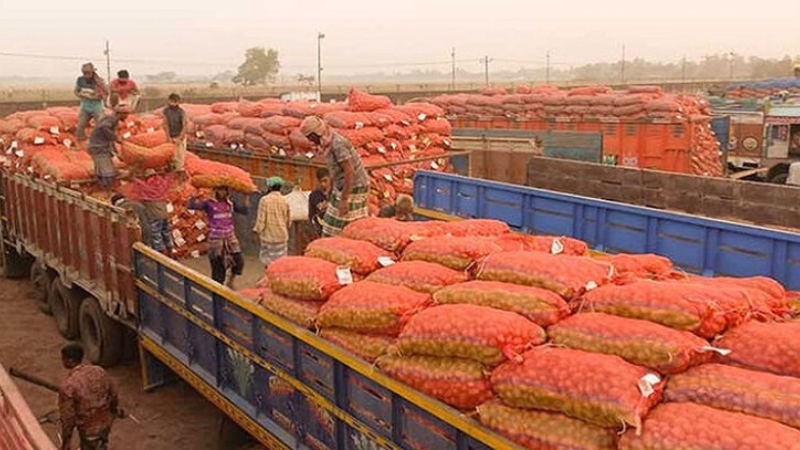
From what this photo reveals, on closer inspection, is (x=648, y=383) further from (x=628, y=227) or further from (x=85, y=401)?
(x=628, y=227)

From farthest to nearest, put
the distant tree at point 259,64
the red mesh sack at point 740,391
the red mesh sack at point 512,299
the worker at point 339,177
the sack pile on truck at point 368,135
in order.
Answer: the distant tree at point 259,64 → the sack pile on truck at point 368,135 → the worker at point 339,177 → the red mesh sack at point 512,299 → the red mesh sack at point 740,391

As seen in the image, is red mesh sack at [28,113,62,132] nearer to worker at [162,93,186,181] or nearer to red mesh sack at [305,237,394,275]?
worker at [162,93,186,181]

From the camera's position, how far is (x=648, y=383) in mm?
2811

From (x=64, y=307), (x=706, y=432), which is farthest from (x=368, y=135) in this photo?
(x=706, y=432)

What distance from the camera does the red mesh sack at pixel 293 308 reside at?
425 cm

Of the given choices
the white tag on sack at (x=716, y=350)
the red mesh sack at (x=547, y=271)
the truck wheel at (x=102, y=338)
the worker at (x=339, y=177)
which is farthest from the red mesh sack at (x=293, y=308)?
the truck wheel at (x=102, y=338)

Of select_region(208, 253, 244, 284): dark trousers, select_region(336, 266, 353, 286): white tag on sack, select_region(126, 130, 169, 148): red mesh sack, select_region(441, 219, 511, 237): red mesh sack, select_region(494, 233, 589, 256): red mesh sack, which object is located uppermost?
select_region(126, 130, 169, 148): red mesh sack

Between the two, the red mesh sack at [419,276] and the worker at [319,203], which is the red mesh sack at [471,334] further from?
the worker at [319,203]

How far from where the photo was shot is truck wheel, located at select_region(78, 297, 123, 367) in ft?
23.6

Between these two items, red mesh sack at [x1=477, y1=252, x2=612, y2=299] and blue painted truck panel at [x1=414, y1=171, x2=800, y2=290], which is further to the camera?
blue painted truck panel at [x1=414, y1=171, x2=800, y2=290]

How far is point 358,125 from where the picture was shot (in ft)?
34.7

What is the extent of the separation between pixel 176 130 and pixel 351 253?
16.9ft

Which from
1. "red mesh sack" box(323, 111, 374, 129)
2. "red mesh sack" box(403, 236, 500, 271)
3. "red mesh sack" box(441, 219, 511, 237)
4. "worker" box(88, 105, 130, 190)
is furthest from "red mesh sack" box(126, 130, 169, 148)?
"red mesh sack" box(403, 236, 500, 271)

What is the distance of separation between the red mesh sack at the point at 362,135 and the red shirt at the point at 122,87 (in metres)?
3.10
